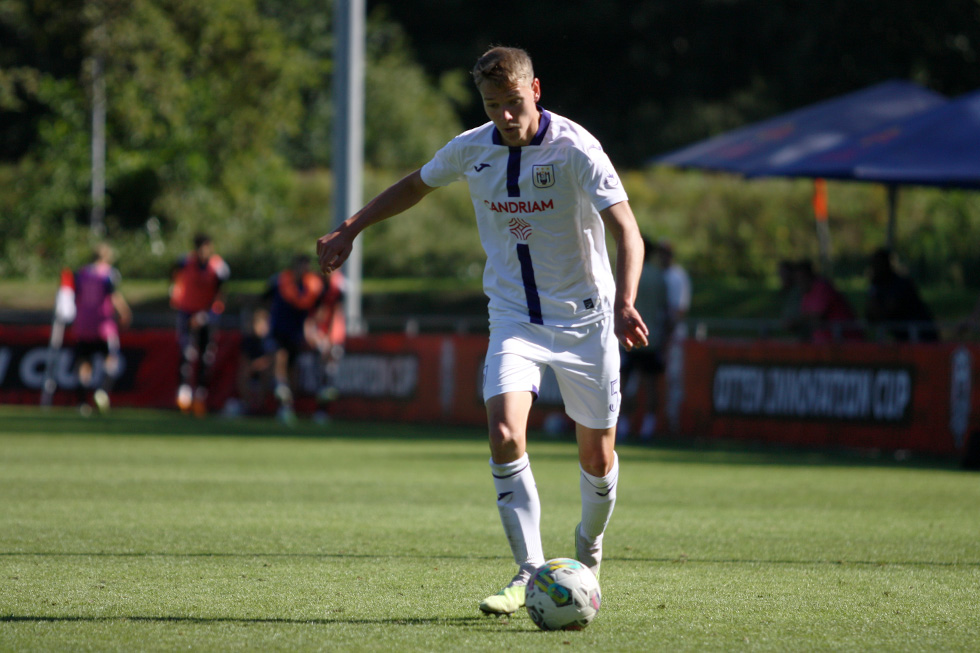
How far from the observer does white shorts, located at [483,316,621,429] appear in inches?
228

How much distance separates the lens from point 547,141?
574cm

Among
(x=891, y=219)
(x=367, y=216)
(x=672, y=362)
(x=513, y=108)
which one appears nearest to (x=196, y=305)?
(x=672, y=362)

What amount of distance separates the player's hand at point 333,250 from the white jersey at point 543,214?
0.45 metres

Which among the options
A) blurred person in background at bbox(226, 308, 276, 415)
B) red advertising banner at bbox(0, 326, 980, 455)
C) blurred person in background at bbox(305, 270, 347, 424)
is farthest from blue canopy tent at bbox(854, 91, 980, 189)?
blurred person in background at bbox(226, 308, 276, 415)

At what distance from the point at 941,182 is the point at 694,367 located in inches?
151

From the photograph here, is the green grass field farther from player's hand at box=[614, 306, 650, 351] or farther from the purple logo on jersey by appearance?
the purple logo on jersey

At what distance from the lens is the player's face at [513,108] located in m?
5.55

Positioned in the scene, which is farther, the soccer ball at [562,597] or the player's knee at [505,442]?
the player's knee at [505,442]

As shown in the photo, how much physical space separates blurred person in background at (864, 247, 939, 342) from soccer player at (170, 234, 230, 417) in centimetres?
897

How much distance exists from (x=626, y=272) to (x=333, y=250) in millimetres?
1264

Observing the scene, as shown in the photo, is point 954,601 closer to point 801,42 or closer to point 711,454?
point 711,454

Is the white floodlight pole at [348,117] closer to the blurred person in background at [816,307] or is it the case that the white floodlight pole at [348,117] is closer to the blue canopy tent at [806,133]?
the blue canopy tent at [806,133]

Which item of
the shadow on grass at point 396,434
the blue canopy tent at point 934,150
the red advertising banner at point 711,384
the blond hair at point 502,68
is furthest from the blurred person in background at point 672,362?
the blond hair at point 502,68

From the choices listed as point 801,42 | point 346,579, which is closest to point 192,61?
point 801,42
